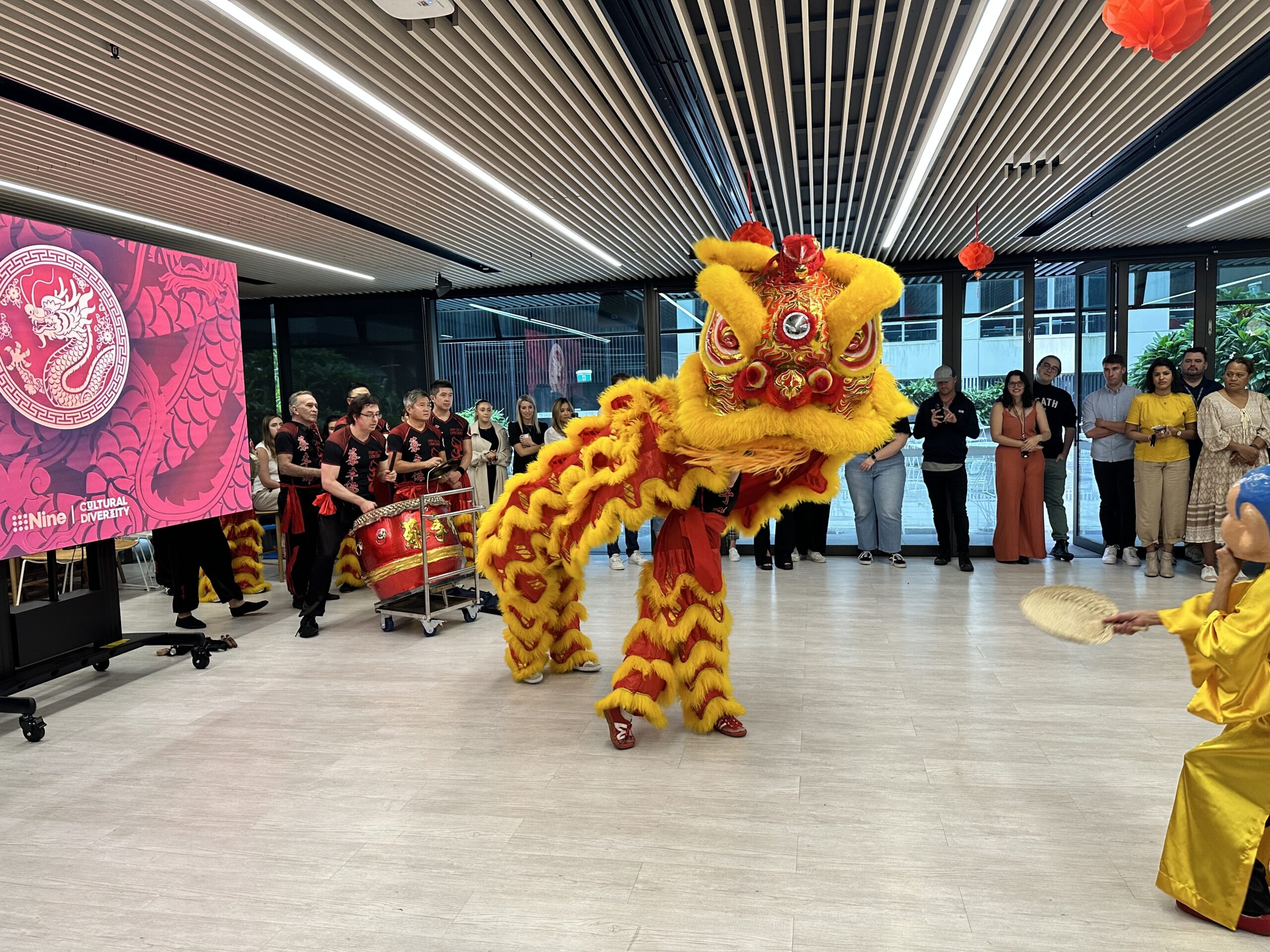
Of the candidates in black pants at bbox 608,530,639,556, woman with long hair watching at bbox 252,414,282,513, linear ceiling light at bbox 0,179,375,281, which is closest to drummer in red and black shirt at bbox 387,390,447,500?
woman with long hair watching at bbox 252,414,282,513

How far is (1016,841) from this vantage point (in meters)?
2.61

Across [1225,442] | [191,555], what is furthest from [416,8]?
[1225,442]

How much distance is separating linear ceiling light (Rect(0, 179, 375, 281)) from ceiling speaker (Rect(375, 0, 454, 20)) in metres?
3.64

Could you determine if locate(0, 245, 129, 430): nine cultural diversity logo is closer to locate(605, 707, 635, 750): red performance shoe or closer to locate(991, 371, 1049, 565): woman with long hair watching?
locate(605, 707, 635, 750): red performance shoe

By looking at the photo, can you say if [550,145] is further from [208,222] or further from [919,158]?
[208,222]

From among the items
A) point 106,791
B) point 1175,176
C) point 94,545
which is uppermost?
point 1175,176

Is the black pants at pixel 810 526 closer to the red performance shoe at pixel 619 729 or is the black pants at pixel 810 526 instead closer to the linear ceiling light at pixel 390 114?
the linear ceiling light at pixel 390 114

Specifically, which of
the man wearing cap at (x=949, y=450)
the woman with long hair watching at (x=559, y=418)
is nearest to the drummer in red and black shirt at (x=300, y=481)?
the woman with long hair watching at (x=559, y=418)

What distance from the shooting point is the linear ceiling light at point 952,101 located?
3.20 m

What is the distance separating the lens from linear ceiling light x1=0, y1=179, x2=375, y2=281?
17.6ft

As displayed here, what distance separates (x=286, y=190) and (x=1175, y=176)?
597 centimetres

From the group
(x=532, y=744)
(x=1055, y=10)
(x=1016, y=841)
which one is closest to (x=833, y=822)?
(x=1016, y=841)

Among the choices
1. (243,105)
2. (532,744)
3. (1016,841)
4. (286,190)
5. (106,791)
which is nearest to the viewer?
(1016,841)

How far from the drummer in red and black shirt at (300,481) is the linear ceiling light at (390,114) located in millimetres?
2102
